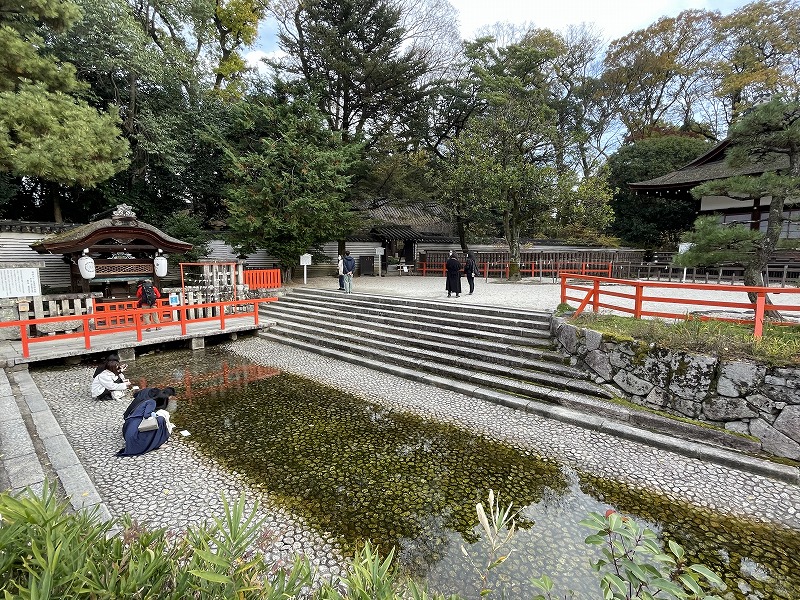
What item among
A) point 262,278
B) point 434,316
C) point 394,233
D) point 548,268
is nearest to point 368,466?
point 434,316

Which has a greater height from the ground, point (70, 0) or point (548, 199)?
point (70, 0)

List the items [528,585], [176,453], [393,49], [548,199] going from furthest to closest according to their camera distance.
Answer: [393,49], [548,199], [176,453], [528,585]

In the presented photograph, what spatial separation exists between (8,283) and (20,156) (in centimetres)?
401

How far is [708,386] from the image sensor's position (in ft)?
18.4

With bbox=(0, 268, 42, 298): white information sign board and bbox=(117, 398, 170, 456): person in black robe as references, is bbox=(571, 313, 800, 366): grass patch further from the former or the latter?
bbox=(0, 268, 42, 298): white information sign board

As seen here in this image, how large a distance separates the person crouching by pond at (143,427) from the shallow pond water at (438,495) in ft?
1.65

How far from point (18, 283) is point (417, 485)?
37.1 feet

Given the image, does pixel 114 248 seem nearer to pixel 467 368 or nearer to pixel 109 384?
pixel 109 384

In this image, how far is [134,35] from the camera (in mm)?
14305

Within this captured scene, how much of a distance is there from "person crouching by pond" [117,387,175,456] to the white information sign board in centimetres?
739

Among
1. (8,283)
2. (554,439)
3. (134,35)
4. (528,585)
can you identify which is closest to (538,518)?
(528,585)

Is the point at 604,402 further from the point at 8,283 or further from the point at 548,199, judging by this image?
the point at 8,283

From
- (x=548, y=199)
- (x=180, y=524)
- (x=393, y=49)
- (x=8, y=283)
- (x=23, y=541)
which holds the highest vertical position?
(x=393, y=49)

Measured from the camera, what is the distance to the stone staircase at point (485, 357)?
217 inches
